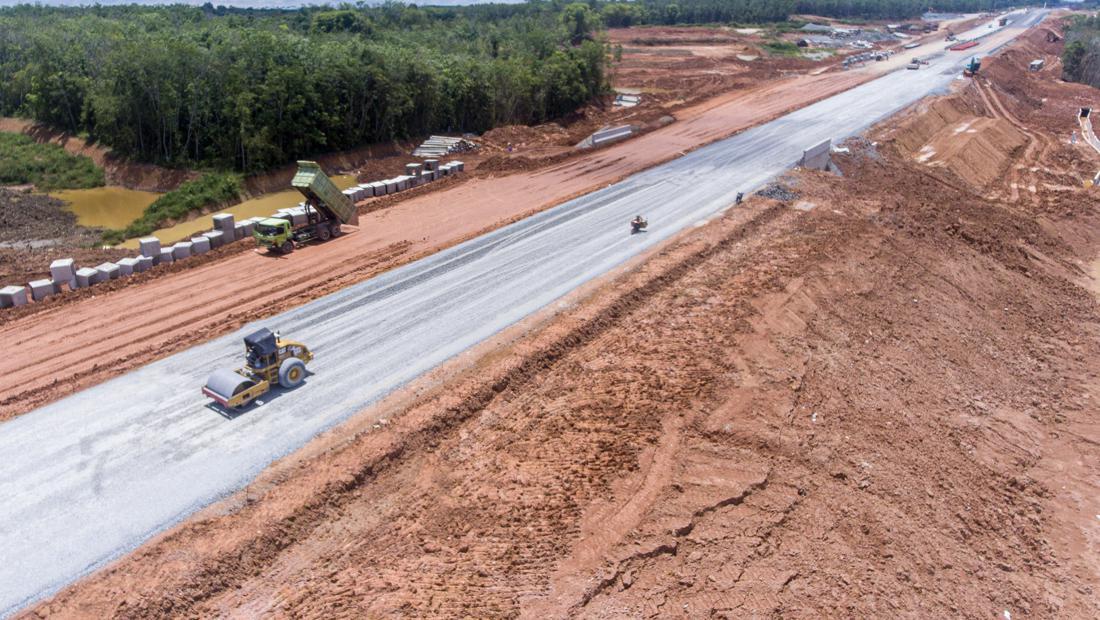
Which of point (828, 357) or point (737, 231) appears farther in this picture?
point (737, 231)

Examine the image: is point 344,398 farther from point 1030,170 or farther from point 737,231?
point 1030,170

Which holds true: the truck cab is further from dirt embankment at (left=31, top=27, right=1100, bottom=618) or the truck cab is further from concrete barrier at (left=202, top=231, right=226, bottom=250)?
dirt embankment at (left=31, top=27, right=1100, bottom=618)

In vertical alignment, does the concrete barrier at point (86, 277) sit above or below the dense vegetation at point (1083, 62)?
above

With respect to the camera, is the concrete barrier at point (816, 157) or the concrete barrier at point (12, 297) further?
the concrete barrier at point (816, 157)

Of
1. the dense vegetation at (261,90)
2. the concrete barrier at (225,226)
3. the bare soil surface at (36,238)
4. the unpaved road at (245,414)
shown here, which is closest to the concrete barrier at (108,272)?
the unpaved road at (245,414)

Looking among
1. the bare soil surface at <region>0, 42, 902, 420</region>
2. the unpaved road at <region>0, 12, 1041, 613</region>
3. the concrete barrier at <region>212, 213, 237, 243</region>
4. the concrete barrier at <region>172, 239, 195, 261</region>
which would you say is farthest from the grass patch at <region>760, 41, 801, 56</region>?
the concrete barrier at <region>172, 239, 195, 261</region>

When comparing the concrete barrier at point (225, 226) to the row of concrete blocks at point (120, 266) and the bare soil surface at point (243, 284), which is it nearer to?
the row of concrete blocks at point (120, 266)

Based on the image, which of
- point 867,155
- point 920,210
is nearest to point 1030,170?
point 867,155
